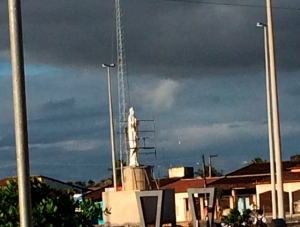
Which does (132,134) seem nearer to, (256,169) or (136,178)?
(136,178)

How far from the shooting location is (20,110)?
11859 mm

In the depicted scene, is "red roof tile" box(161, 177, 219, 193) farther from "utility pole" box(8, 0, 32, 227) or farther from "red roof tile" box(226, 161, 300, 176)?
"utility pole" box(8, 0, 32, 227)

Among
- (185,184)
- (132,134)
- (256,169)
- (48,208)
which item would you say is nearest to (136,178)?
(132,134)

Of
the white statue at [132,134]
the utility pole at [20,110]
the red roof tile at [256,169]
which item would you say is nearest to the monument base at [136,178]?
the white statue at [132,134]

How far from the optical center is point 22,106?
11.9 metres

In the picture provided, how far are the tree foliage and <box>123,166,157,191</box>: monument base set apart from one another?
2617 centimetres

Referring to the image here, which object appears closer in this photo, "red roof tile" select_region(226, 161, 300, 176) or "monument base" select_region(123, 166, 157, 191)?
"monument base" select_region(123, 166, 157, 191)

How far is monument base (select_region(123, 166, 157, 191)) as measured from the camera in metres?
42.9

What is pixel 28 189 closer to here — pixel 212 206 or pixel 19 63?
pixel 19 63

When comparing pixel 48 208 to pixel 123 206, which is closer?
pixel 48 208

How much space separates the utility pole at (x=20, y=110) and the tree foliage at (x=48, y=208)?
10.3 feet

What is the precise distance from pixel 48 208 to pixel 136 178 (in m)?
27.8

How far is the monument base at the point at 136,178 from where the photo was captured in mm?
42872

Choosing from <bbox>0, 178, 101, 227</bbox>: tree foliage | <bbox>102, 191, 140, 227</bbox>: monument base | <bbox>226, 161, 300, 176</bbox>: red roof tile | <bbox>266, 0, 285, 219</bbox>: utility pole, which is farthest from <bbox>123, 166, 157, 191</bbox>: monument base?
<bbox>226, 161, 300, 176</bbox>: red roof tile
